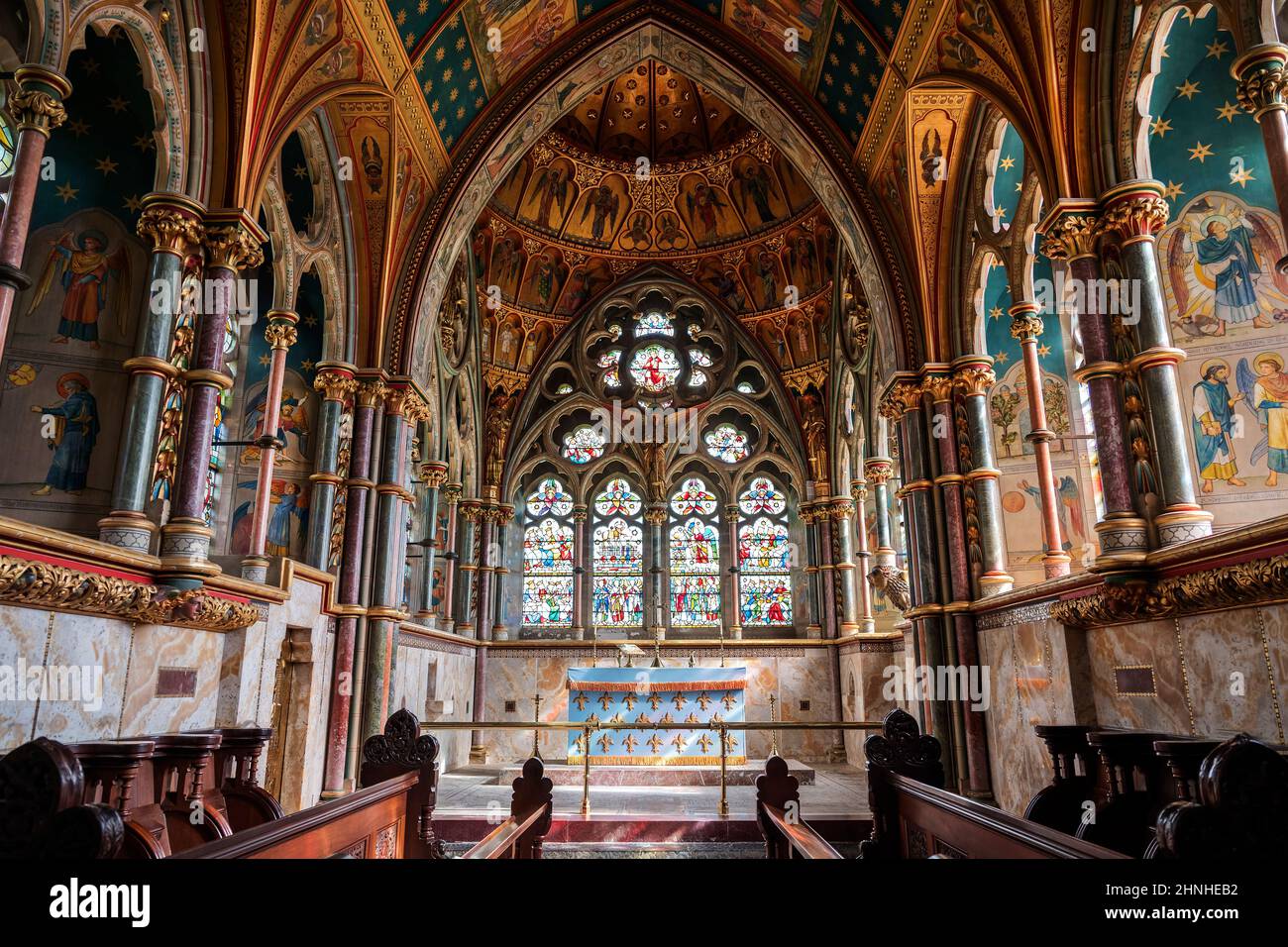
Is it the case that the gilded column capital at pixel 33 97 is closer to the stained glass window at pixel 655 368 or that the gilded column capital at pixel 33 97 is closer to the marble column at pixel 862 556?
the marble column at pixel 862 556

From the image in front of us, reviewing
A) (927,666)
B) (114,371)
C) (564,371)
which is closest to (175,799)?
(114,371)

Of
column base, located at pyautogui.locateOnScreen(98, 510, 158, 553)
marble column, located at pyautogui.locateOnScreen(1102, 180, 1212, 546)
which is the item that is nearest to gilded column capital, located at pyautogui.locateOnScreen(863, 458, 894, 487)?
marble column, located at pyautogui.locateOnScreen(1102, 180, 1212, 546)

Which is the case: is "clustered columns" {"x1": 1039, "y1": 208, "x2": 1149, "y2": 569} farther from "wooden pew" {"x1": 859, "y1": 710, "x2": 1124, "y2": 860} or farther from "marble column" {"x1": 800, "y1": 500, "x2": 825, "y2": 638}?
"marble column" {"x1": 800, "y1": 500, "x2": 825, "y2": 638}

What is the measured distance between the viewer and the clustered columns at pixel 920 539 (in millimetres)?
10375

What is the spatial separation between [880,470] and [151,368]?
44.0 feet

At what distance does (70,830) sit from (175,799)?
12.6 ft

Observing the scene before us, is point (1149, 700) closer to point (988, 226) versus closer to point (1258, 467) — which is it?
point (1258, 467)

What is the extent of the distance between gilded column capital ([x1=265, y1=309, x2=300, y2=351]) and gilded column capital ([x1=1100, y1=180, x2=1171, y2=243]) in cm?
943

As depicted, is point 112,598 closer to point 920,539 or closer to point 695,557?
point 920,539

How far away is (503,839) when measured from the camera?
4.54m

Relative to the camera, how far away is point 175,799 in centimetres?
506

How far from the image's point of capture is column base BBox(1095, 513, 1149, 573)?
6371 millimetres

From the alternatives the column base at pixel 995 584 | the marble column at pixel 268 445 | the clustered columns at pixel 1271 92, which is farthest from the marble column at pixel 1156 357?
the marble column at pixel 268 445
